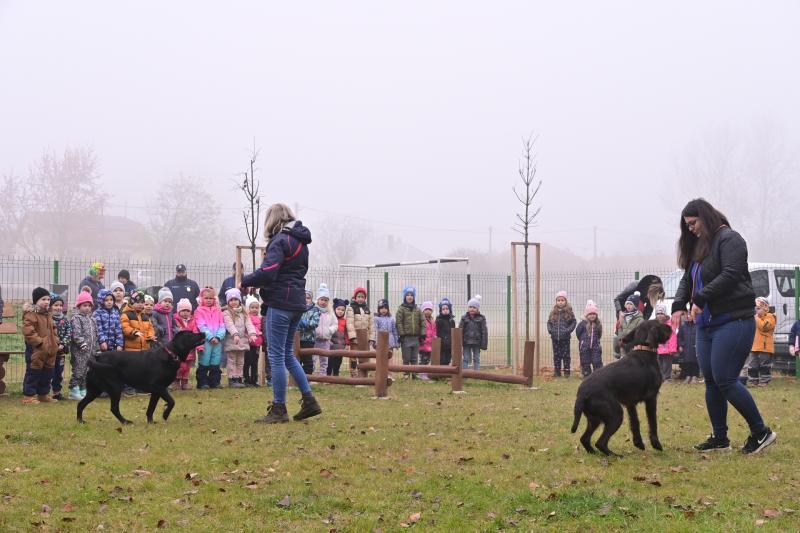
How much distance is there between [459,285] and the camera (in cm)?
2086

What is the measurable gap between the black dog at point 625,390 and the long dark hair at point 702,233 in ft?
2.03

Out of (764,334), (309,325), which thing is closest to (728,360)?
(764,334)

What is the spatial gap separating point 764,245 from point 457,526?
6898 cm

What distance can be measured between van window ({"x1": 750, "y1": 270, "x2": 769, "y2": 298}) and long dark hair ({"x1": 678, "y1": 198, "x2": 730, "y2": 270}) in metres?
10.7

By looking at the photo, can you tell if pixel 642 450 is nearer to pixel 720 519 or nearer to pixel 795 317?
pixel 720 519

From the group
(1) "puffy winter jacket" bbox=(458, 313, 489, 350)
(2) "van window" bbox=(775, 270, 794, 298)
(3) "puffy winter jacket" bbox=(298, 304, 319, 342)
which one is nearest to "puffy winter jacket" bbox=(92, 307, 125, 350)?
(3) "puffy winter jacket" bbox=(298, 304, 319, 342)

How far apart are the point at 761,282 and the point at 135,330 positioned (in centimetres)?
1166

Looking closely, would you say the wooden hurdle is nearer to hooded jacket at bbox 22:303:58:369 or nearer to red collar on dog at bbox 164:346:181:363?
red collar on dog at bbox 164:346:181:363

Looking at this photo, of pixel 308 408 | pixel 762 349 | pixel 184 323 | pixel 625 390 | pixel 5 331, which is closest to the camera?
pixel 625 390

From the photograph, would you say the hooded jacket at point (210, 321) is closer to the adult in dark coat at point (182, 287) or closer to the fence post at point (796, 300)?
the adult in dark coat at point (182, 287)

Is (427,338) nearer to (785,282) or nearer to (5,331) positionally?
(785,282)

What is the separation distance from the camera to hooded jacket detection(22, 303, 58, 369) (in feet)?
37.0

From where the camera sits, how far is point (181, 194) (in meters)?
63.9

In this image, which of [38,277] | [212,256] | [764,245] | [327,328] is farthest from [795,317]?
[764,245]
